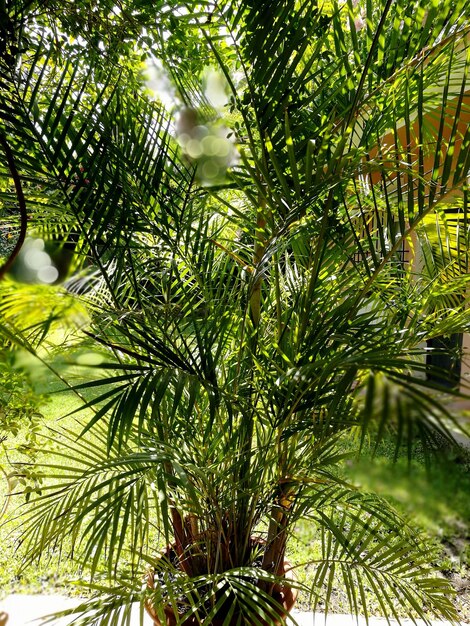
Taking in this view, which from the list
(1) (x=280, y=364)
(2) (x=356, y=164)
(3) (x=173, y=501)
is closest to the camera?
(2) (x=356, y=164)

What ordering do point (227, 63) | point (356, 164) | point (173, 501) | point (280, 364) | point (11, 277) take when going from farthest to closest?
point (227, 63), point (173, 501), point (280, 364), point (356, 164), point (11, 277)

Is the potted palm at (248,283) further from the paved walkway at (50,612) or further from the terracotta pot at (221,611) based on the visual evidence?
the paved walkway at (50,612)

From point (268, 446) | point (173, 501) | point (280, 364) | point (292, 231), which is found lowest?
point (173, 501)

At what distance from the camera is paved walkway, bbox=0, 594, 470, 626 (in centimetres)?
179

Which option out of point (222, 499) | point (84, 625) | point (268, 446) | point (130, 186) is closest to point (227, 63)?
point (130, 186)

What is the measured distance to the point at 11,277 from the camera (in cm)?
60

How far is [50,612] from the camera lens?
6.08ft

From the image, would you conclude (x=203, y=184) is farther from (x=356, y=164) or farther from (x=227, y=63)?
(x=227, y=63)

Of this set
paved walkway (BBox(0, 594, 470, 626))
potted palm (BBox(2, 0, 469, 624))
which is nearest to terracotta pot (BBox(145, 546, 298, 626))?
potted palm (BBox(2, 0, 469, 624))

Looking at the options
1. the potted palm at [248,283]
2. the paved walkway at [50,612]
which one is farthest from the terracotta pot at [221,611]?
the paved walkway at [50,612]

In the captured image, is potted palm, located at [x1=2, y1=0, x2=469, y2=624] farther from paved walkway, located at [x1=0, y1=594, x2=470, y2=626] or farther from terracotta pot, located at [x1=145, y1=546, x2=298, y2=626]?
paved walkway, located at [x1=0, y1=594, x2=470, y2=626]

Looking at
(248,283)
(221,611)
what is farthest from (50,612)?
(248,283)

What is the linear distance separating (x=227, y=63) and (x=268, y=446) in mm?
1109

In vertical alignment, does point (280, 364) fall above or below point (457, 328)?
below
